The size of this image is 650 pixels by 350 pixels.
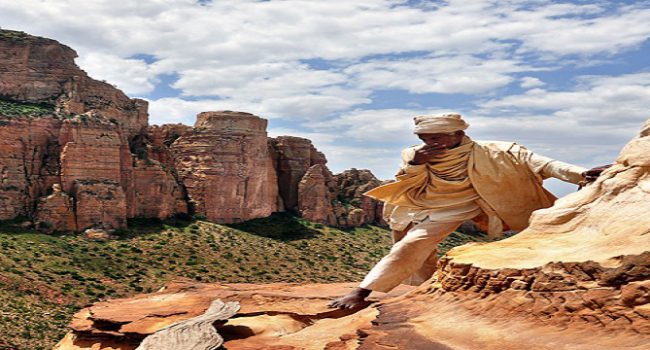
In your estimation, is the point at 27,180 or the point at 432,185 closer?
the point at 432,185

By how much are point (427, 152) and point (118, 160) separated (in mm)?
48215

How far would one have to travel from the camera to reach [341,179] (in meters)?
75.1

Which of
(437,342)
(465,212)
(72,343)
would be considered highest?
(465,212)

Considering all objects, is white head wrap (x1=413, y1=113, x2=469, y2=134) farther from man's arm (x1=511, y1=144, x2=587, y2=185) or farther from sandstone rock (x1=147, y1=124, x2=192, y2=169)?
sandstone rock (x1=147, y1=124, x2=192, y2=169)

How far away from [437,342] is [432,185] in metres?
3.39

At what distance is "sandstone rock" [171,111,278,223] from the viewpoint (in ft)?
203

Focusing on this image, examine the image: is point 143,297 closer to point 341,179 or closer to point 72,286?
point 72,286

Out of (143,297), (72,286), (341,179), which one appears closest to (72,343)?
(143,297)

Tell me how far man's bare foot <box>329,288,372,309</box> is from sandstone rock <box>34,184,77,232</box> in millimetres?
45553

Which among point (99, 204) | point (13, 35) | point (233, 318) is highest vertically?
point (13, 35)

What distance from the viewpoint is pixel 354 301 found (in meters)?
8.45

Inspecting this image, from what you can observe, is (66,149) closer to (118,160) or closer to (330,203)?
(118,160)

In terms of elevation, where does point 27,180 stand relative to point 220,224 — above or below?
above

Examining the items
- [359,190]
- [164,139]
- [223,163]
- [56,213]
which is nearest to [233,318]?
[56,213]
